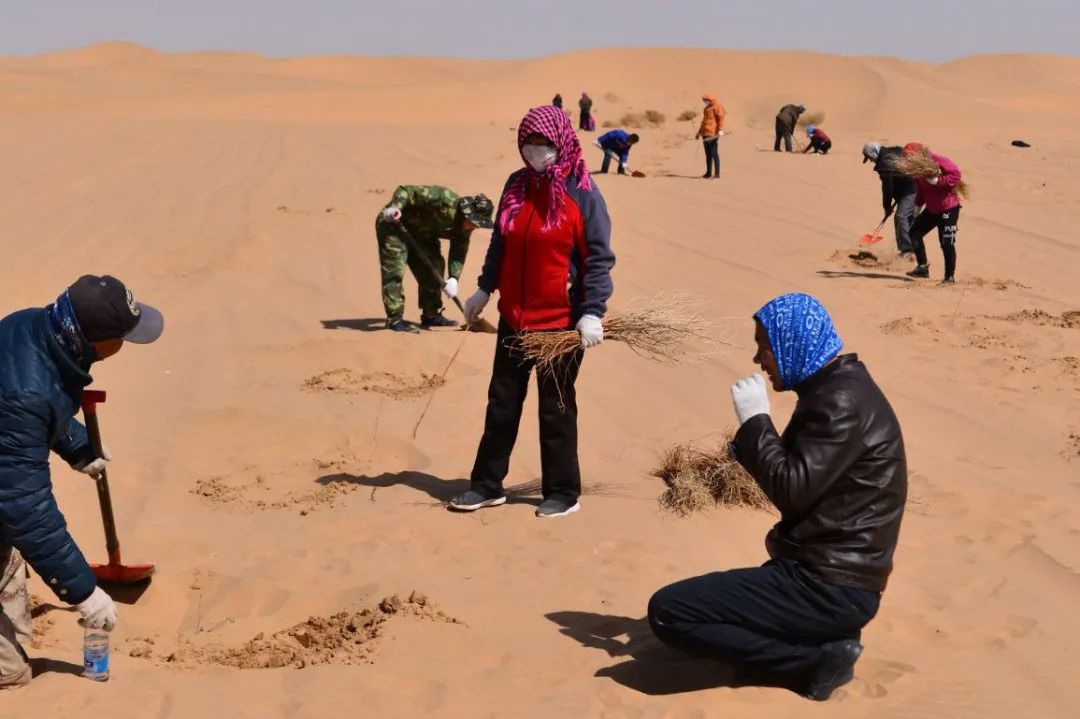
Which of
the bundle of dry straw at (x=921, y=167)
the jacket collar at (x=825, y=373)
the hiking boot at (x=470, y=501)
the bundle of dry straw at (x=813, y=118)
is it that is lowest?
the bundle of dry straw at (x=813, y=118)

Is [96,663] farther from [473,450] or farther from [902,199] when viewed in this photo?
[902,199]

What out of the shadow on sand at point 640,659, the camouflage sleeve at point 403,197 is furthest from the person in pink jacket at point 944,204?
the shadow on sand at point 640,659

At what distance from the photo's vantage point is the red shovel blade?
15.7 ft

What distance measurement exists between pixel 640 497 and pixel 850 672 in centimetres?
219

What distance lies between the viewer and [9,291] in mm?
11438

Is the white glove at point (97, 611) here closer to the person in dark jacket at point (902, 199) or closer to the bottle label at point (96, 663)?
the bottle label at point (96, 663)

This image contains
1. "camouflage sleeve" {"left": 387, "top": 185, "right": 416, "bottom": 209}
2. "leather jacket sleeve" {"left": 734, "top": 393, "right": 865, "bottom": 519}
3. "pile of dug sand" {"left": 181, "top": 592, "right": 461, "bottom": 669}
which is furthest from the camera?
"camouflage sleeve" {"left": 387, "top": 185, "right": 416, "bottom": 209}

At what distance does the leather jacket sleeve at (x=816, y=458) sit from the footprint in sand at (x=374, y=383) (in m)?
4.30

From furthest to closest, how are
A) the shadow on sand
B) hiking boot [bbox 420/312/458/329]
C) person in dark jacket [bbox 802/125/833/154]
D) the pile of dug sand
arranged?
person in dark jacket [bbox 802/125/833/154]
hiking boot [bbox 420/312/458/329]
the pile of dug sand
the shadow on sand

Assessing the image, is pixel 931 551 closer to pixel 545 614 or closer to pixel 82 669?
pixel 545 614

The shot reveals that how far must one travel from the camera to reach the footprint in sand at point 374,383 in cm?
779

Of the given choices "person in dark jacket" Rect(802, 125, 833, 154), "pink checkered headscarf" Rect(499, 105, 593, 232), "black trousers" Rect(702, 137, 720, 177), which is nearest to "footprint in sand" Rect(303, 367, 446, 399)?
"pink checkered headscarf" Rect(499, 105, 593, 232)

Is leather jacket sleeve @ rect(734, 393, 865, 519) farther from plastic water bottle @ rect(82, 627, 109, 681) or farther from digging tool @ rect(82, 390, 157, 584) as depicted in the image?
digging tool @ rect(82, 390, 157, 584)

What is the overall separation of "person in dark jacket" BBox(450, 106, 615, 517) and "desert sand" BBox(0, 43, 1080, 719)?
0.31 m
